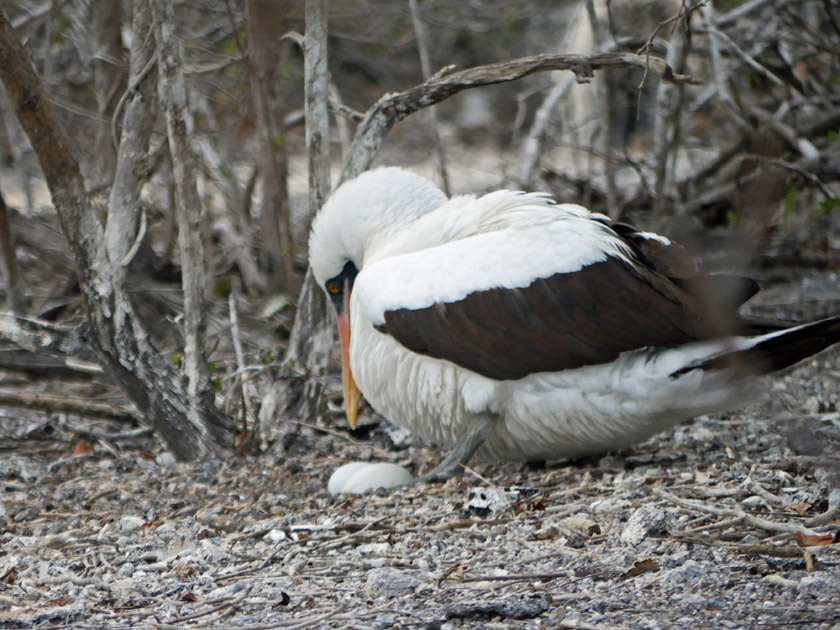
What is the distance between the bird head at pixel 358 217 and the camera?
16.1 feet

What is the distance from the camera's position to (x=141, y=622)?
9.56 ft

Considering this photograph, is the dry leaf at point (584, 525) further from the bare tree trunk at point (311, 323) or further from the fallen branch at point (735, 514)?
the bare tree trunk at point (311, 323)

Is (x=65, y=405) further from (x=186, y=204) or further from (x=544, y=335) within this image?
(x=544, y=335)

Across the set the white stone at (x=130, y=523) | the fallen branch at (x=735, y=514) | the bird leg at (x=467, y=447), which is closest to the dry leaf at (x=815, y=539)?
the fallen branch at (x=735, y=514)

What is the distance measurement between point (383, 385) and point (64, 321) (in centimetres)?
297

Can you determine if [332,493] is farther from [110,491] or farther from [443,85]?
[443,85]

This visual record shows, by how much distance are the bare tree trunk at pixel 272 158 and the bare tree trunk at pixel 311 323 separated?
0.67 ft

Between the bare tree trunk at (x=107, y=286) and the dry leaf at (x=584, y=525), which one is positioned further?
the bare tree trunk at (x=107, y=286)

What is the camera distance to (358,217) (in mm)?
4930

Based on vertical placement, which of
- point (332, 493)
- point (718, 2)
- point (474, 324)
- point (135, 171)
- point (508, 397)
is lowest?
point (332, 493)

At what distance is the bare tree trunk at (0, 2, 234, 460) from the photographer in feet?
13.7

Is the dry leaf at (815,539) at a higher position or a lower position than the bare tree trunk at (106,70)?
lower

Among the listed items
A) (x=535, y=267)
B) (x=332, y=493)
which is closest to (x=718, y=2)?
(x=535, y=267)

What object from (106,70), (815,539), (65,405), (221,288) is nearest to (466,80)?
(815,539)
